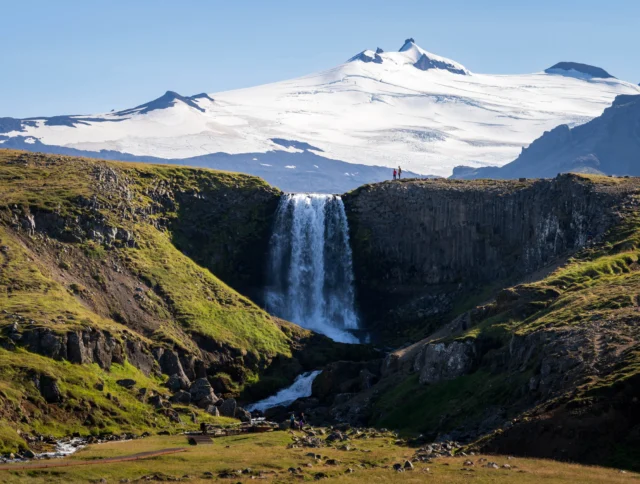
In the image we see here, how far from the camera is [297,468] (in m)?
77.8

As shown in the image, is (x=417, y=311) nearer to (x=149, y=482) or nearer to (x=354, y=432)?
(x=354, y=432)

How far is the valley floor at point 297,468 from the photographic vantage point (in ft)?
230

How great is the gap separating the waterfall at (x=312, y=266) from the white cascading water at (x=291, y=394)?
76.3 feet

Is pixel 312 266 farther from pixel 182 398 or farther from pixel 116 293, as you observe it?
pixel 182 398

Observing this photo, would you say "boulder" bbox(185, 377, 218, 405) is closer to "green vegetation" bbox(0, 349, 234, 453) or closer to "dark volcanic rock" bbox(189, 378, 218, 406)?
"dark volcanic rock" bbox(189, 378, 218, 406)

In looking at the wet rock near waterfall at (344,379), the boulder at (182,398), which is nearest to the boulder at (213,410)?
the boulder at (182,398)

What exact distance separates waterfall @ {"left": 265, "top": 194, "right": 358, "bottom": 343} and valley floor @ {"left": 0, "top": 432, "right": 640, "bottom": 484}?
208ft

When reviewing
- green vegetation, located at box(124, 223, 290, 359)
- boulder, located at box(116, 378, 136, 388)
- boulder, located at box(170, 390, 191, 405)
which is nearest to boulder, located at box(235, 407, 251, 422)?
boulder, located at box(170, 390, 191, 405)

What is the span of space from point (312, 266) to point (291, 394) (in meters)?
38.5

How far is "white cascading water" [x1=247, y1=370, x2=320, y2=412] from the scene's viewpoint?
121688mm

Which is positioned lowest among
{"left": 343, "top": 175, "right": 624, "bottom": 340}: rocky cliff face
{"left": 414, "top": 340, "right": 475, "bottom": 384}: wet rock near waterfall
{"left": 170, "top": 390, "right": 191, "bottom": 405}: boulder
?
{"left": 170, "top": 390, "right": 191, "bottom": 405}: boulder

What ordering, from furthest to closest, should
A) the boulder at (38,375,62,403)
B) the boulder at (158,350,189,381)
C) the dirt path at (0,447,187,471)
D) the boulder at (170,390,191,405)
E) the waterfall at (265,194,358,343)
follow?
1. the waterfall at (265,194,358,343)
2. the boulder at (158,350,189,381)
3. the boulder at (170,390,191,405)
4. the boulder at (38,375,62,403)
5. the dirt path at (0,447,187,471)

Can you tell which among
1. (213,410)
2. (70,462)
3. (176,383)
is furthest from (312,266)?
(70,462)

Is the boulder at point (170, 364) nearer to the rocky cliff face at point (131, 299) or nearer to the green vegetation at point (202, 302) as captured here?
the rocky cliff face at point (131, 299)
